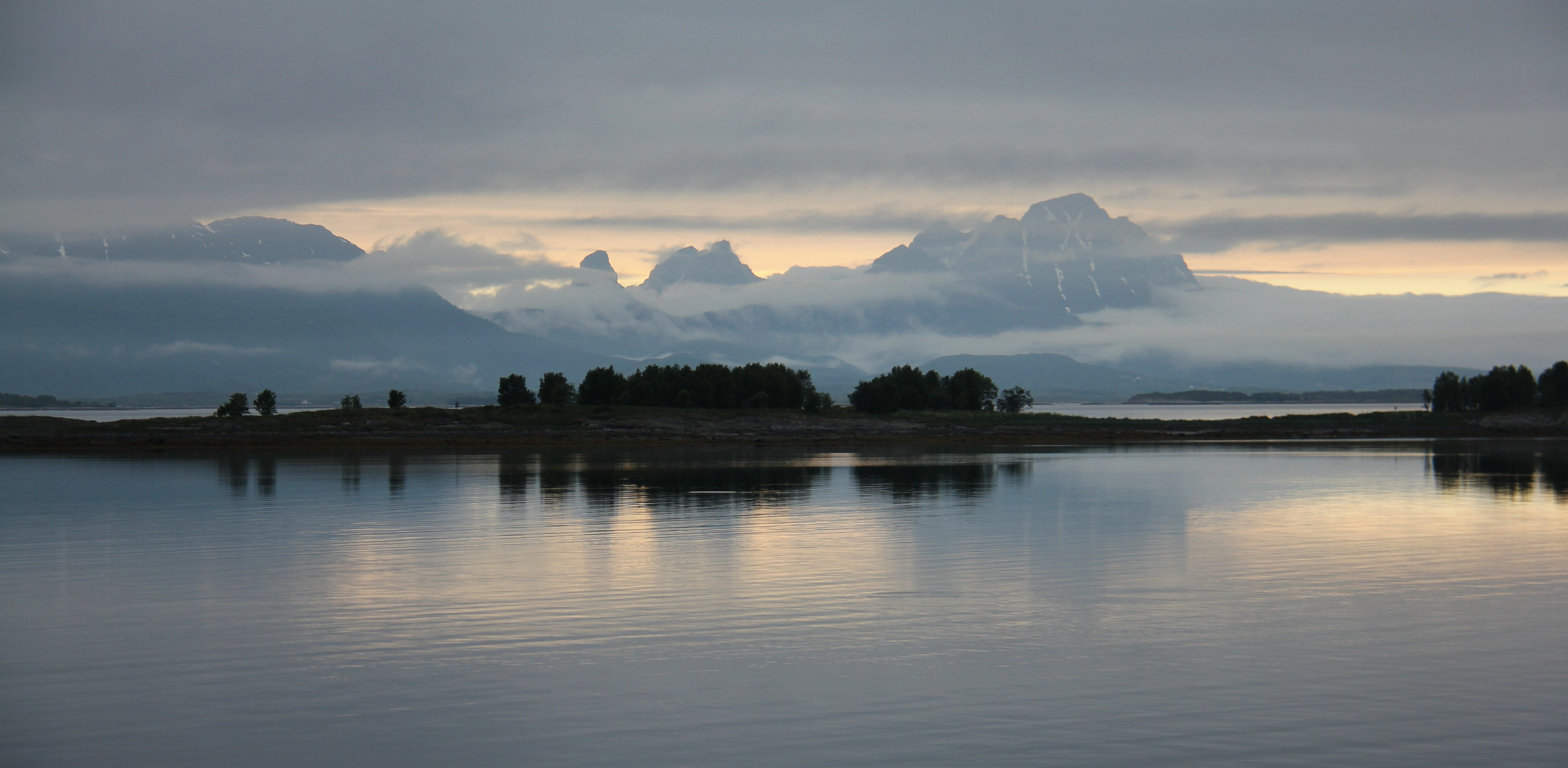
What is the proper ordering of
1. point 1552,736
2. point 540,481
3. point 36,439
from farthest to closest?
point 36,439 → point 540,481 → point 1552,736

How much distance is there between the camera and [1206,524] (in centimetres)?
4269

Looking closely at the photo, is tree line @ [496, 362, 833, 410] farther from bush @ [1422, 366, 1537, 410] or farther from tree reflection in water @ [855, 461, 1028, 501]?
bush @ [1422, 366, 1537, 410]

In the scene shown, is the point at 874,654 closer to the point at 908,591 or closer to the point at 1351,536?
the point at 908,591

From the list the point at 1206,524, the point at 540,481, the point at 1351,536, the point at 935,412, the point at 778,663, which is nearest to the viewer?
the point at 778,663

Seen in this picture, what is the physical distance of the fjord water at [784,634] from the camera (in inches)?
660

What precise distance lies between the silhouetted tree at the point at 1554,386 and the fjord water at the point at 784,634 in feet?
435

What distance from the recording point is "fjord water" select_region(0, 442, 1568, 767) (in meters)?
16.8

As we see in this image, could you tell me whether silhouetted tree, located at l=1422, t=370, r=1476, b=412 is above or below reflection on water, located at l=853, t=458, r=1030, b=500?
above

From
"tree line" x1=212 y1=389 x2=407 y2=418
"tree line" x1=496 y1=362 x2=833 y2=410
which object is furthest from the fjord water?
"tree line" x1=496 y1=362 x2=833 y2=410

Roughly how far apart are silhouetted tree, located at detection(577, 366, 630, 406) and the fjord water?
91.0 metres

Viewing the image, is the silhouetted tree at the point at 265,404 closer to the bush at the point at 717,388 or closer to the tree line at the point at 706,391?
the tree line at the point at 706,391

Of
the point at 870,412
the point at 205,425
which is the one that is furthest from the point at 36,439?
the point at 870,412

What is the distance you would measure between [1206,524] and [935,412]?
109m

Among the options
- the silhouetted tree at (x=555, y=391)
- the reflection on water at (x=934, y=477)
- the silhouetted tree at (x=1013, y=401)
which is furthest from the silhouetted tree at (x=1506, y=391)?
the silhouetted tree at (x=555, y=391)
